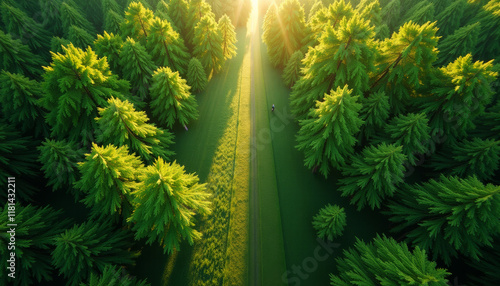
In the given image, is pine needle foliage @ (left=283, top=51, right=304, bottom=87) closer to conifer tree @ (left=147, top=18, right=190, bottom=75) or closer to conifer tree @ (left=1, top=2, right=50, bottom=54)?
conifer tree @ (left=147, top=18, right=190, bottom=75)

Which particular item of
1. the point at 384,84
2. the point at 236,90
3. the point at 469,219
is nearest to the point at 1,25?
the point at 236,90

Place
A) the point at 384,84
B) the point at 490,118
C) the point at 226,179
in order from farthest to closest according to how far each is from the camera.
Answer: the point at 226,179
the point at 384,84
the point at 490,118

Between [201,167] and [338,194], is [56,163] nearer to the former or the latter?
[201,167]

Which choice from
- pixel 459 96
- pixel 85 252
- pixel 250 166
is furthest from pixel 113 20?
pixel 459 96

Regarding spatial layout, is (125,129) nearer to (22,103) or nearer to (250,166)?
(22,103)

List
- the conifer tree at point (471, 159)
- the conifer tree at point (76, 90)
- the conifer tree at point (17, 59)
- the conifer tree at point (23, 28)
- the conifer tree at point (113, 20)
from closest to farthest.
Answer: the conifer tree at point (471, 159) < the conifer tree at point (76, 90) < the conifer tree at point (17, 59) < the conifer tree at point (23, 28) < the conifer tree at point (113, 20)

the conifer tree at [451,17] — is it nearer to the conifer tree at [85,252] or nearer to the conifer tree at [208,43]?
the conifer tree at [208,43]

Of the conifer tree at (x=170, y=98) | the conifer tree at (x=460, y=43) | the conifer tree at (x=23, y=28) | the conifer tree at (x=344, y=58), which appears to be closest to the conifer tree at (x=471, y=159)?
the conifer tree at (x=344, y=58)
